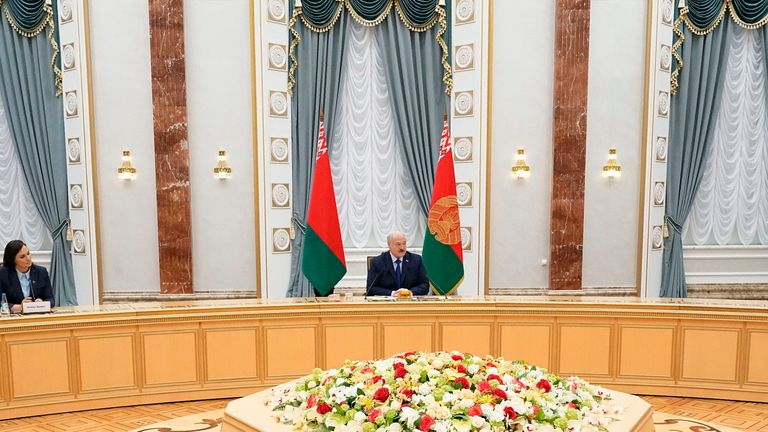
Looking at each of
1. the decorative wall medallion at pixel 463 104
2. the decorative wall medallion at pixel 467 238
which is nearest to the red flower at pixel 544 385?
the decorative wall medallion at pixel 467 238

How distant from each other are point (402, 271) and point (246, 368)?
1.97 meters

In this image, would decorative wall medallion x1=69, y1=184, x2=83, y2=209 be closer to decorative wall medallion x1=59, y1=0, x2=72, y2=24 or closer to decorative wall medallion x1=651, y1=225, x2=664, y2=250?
decorative wall medallion x1=59, y1=0, x2=72, y2=24

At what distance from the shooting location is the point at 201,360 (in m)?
4.95

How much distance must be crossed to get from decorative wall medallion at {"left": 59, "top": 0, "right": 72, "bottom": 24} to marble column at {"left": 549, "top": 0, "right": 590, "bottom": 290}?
7.06m

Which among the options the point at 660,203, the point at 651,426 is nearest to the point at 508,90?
the point at 660,203

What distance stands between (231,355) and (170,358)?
571 millimetres

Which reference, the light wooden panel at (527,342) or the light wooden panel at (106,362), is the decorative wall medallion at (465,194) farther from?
the light wooden panel at (106,362)

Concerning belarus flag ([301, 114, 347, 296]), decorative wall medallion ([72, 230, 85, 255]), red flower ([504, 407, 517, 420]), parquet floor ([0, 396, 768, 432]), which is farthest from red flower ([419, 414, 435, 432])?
decorative wall medallion ([72, 230, 85, 255])

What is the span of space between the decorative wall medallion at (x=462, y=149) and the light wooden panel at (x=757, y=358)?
4.08 metres

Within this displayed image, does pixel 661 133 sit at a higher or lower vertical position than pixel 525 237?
higher

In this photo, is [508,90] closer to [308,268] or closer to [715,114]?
[715,114]

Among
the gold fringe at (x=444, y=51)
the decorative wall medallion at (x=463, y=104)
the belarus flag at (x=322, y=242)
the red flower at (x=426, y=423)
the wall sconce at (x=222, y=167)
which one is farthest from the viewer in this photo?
the gold fringe at (x=444, y=51)

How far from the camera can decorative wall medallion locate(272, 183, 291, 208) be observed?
7.52 meters

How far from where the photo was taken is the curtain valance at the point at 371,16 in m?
7.54
